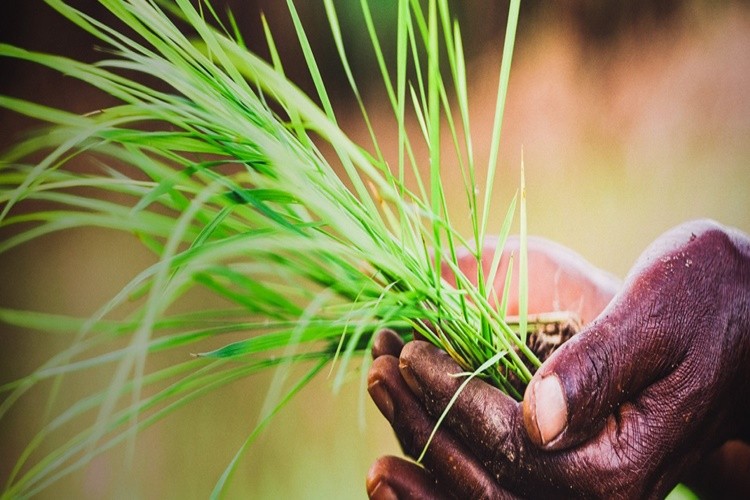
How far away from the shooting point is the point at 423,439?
856 mm

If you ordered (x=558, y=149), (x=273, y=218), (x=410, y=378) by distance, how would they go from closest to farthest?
(x=273, y=218)
(x=410, y=378)
(x=558, y=149)

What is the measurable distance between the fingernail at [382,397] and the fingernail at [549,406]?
0.20 metres

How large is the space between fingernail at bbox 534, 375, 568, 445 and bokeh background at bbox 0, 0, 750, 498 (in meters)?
0.25

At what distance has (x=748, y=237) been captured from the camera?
Result: 930 millimetres

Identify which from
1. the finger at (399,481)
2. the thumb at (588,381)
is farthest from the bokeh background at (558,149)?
the thumb at (588,381)

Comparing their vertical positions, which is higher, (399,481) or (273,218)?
(273,218)

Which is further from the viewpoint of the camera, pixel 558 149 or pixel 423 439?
pixel 558 149

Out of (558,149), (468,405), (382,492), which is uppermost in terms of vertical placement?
(558,149)

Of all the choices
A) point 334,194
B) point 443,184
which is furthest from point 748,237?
point 334,194

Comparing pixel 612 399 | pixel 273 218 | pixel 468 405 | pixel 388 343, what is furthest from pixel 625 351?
pixel 273 218

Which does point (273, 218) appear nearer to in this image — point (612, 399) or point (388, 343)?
point (388, 343)

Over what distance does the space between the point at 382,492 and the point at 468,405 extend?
184mm

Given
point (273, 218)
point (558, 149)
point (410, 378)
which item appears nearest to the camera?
point (273, 218)

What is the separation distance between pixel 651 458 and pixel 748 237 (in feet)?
1.09
